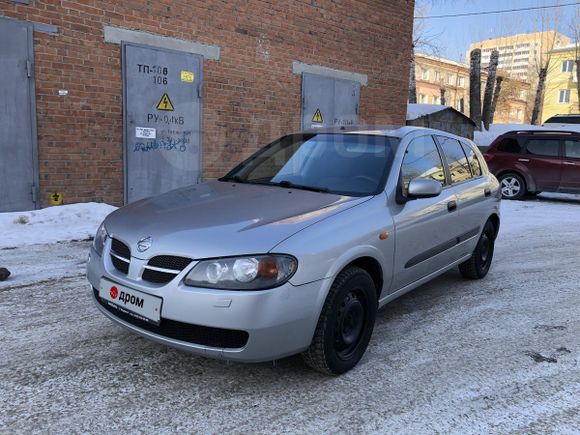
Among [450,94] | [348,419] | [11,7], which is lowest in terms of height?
[348,419]

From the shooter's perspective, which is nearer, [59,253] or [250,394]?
[250,394]

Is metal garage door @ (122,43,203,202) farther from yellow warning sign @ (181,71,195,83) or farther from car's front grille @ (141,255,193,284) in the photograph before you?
car's front grille @ (141,255,193,284)

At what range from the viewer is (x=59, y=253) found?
5.83m

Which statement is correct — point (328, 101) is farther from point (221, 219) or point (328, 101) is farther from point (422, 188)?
point (221, 219)

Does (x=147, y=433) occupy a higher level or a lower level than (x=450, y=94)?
lower

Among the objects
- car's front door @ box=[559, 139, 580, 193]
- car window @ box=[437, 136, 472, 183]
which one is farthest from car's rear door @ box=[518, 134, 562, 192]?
car window @ box=[437, 136, 472, 183]

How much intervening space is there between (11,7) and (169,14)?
7.80 feet

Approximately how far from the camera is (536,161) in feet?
40.7

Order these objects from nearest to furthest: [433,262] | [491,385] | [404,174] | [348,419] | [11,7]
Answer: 1. [348,419]
2. [491,385]
3. [404,174]
4. [433,262]
5. [11,7]

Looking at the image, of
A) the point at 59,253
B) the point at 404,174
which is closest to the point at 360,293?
the point at 404,174

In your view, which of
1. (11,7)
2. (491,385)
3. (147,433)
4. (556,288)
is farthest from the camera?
(11,7)

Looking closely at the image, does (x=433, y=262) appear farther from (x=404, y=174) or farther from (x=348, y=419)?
(x=348, y=419)

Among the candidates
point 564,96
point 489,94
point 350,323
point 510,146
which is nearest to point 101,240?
point 350,323

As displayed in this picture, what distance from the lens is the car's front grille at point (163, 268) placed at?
8.92ft
